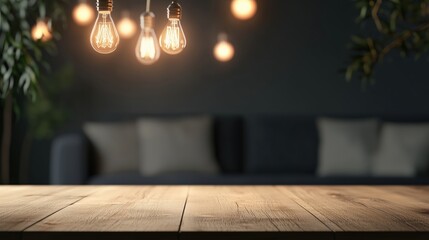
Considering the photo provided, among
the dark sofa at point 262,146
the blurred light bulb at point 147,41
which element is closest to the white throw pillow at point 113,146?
the dark sofa at point 262,146

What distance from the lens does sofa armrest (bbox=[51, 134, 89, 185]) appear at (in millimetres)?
5008

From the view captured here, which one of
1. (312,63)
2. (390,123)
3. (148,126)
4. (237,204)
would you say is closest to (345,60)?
(312,63)

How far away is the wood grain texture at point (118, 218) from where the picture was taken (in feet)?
5.04

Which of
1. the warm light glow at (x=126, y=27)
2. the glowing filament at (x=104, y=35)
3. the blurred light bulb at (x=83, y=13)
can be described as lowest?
the glowing filament at (x=104, y=35)

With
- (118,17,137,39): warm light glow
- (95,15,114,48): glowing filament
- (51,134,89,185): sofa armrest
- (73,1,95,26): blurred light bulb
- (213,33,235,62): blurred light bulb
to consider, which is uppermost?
(73,1,95,26): blurred light bulb

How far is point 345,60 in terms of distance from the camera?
6191 mm

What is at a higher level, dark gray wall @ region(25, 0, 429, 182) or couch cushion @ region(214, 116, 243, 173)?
dark gray wall @ region(25, 0, 429, 182)

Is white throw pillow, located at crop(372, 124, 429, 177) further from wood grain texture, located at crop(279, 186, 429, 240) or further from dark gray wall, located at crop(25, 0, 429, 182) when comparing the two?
wood grain texture, located at crop(279, 186, 429, 240)

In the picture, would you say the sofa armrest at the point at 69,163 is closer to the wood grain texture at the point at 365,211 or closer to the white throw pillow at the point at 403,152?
the white throw pillow at the point at 403,152

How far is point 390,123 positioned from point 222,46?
151cm

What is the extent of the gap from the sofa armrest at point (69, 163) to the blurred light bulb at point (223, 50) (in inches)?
61.1

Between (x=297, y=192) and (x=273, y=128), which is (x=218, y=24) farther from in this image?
(x=297, y=192)

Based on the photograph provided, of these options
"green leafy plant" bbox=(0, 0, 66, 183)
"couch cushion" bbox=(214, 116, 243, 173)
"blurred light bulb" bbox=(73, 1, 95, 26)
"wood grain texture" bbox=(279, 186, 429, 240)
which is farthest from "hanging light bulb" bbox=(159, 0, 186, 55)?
"blurred light bulb" bbox=(73, 1, 95, 26)

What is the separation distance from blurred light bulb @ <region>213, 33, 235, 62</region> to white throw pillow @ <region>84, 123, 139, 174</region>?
3.58 feet
